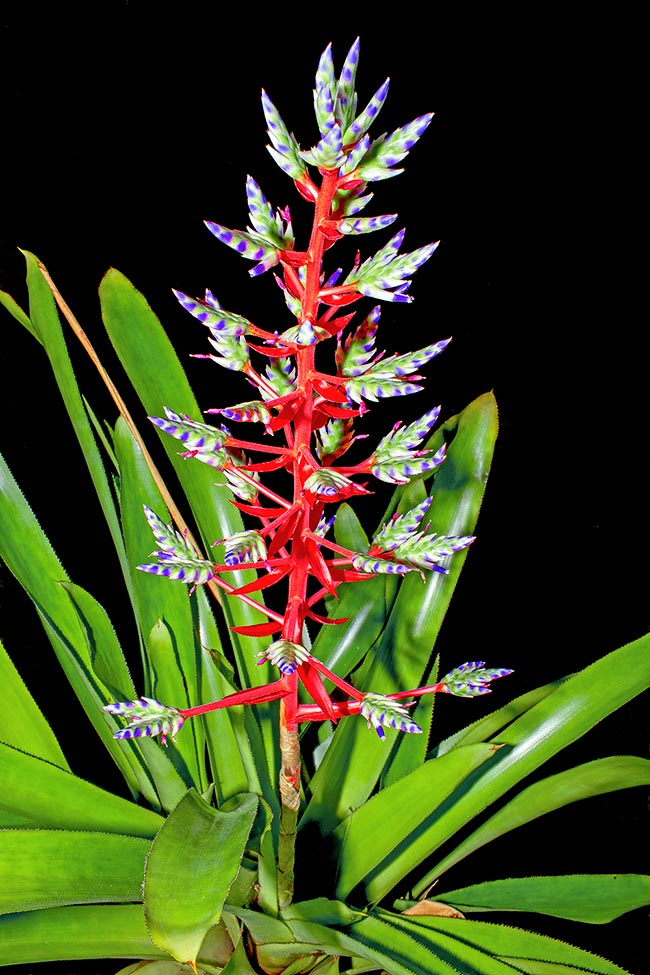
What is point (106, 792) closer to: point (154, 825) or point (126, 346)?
point (154, 825)

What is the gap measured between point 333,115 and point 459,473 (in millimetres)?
888

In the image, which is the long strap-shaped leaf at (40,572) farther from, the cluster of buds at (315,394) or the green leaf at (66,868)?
the cluster of buds at (315,394)

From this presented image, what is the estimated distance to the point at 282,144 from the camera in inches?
37.3

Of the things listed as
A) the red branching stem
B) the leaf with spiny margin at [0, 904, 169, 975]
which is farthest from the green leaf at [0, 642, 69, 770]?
the red branching stem

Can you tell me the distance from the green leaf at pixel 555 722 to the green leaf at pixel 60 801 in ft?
1.72

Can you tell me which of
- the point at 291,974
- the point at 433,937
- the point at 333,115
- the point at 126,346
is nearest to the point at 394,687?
the point at 433,937

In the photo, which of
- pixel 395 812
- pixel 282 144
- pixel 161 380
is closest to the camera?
pixel 282 144

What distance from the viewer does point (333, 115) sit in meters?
0.88

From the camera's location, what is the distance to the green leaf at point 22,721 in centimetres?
155

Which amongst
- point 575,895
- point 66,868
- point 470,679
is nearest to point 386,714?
point 470,679

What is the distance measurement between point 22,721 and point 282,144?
3.72 feet

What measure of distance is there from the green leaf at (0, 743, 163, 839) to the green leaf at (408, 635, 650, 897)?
20.7 inches

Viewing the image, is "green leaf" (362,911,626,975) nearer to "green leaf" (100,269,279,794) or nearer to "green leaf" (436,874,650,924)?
"green leaf" (436,874,650,924)

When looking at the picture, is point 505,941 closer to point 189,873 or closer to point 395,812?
point 395,812
